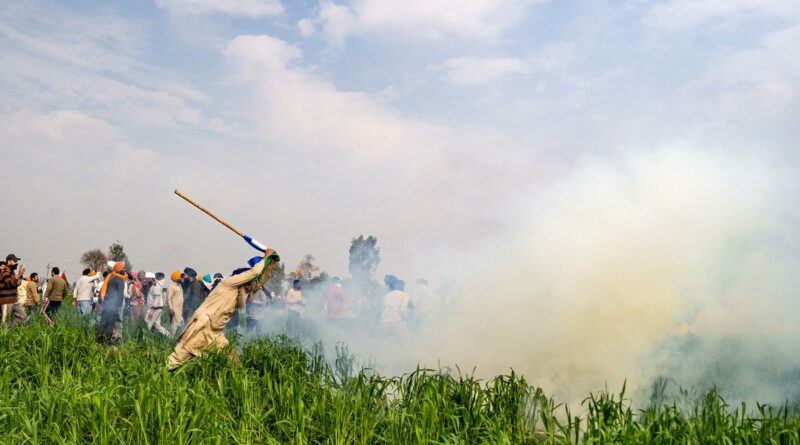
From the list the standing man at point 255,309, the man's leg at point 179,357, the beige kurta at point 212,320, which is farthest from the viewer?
the standing man at point 255,309

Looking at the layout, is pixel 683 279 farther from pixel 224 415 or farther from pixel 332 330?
pixel 332 330

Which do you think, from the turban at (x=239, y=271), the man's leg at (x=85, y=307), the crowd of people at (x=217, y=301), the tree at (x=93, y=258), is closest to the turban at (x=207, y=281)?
the crowd of people at (x=217, y=301)

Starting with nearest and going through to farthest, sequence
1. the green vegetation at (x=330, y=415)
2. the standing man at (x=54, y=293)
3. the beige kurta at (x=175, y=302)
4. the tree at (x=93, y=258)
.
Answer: the green vegetation at (x=330, y=415)
the beige kurta at (x=175, y=302)
the standing man at (x=54, y=293)
the tree at (x=93, y=258)

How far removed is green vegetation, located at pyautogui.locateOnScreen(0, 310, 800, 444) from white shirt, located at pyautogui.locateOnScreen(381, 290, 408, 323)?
5.20 m

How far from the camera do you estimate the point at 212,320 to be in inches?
374

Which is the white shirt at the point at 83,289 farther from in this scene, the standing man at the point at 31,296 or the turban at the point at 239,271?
the turban at the point at 239,271

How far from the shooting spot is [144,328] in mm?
14242

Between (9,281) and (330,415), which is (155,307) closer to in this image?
(9,281)

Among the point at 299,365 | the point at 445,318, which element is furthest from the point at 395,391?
the point at 445,318

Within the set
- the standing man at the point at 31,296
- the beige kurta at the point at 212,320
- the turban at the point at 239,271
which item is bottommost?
the beige kurta at the point at 212,320

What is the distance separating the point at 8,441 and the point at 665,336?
24.2 feet

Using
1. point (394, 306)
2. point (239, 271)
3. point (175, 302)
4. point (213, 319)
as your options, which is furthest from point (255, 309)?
point (213, 319)

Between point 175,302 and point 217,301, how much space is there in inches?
257

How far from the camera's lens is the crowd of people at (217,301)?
32.7ft
